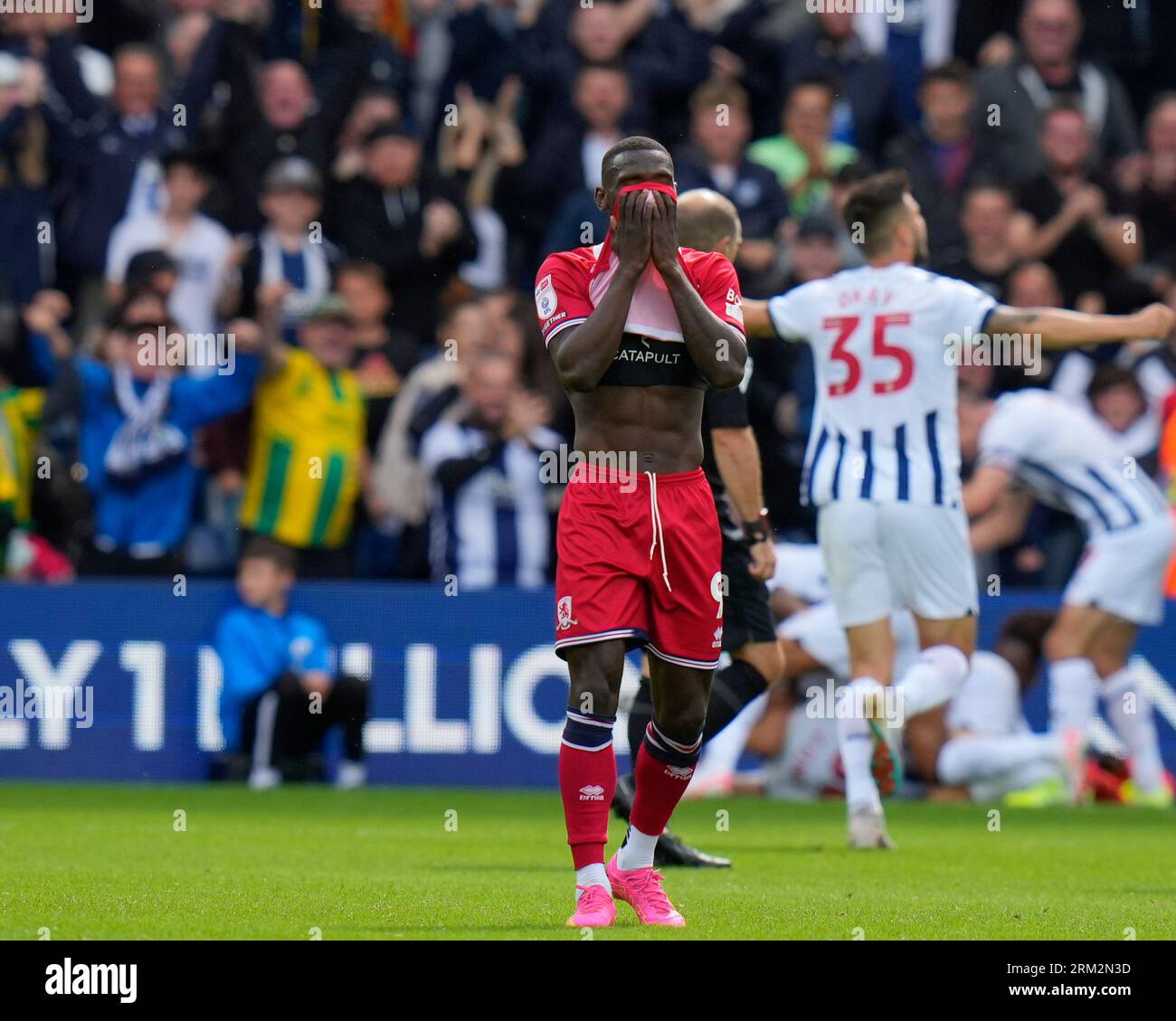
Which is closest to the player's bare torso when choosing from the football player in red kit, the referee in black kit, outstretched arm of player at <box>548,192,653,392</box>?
the football player in red kit

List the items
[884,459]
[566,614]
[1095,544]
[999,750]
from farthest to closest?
[1095,544] → [999,750] → [884,459] → [566,614]

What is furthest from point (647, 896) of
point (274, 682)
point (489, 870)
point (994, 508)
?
point (994, 508)

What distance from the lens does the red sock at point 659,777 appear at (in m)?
7.49

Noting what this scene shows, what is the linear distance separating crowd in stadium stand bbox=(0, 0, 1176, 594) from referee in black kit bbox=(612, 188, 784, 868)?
194 inches

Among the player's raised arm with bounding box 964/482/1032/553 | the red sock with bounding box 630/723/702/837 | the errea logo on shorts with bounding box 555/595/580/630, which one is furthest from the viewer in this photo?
the player's raised arm with bounding box 964/482/1032/553

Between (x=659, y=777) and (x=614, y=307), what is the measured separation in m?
1.56

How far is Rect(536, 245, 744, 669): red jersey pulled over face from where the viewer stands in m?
7.15

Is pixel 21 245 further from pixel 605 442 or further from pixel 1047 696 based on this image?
pixel 605 442

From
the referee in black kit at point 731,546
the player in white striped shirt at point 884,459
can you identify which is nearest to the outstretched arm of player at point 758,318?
the player in white striped shirt at point 884,459

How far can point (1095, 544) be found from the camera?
14.0 meters

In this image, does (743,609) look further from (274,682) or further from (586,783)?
(274,682)

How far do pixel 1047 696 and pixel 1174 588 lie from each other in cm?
120

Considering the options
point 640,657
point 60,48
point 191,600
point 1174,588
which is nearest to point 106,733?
point 191,600

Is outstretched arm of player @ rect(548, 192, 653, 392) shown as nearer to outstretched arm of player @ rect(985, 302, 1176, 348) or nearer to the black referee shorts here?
the black referee shorts
